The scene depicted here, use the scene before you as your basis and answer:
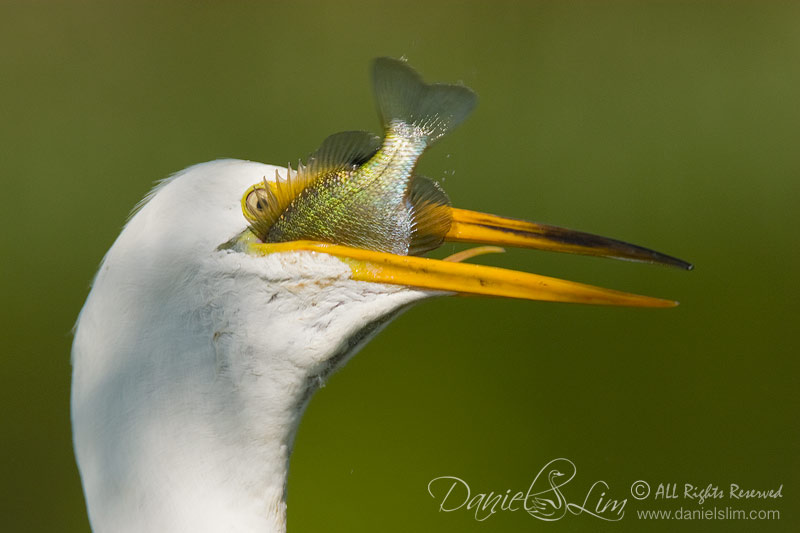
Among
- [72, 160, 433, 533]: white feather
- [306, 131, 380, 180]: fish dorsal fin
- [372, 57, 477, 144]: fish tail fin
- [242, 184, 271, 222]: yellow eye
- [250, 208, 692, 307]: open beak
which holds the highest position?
[372, 57, 477, 144]: fish tail fin

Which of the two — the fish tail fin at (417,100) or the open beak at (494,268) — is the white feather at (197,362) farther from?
the fish tail fin at (417,100)

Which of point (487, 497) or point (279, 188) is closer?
point (279, 188)

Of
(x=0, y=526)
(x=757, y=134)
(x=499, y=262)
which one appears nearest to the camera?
(x=499, y=262)

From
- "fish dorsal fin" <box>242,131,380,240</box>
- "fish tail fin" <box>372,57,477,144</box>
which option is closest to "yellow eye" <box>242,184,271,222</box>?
"fish dorsal fin" <box>242,131,380,240</box>

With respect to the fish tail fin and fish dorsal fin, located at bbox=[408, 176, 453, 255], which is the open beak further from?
the fish tail fin

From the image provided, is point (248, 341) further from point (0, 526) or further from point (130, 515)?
point (0, 526)

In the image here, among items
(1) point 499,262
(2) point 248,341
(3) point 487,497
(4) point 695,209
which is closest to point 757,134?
(4) point 695,209

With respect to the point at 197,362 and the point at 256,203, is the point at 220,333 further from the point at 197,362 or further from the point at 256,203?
the point at 256,203

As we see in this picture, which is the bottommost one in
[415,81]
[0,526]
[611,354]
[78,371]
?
[0,526]
